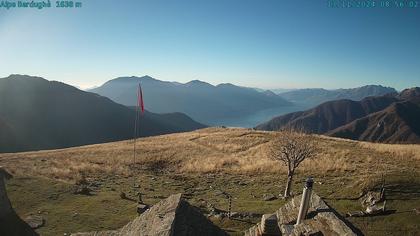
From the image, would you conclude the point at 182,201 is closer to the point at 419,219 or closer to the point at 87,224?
the point at 87,224

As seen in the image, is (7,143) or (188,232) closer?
(188,232)

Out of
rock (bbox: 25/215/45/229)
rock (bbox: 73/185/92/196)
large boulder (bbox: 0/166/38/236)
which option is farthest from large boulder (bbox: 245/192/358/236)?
rock (bbox: 73/185/92/196)

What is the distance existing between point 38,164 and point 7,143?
135m

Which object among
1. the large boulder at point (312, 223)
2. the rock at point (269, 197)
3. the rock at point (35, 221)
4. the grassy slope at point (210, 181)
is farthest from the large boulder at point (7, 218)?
the rock at point (269, 197)

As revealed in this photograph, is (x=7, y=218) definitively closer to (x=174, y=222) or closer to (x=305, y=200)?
(x=174, y=222)

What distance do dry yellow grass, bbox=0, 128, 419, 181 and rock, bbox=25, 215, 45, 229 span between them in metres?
12.7

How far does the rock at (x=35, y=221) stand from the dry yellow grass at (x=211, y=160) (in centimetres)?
1265

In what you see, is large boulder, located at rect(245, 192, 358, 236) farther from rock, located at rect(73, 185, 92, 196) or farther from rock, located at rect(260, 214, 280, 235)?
rock, located at rect(73, 185, 92, 196)

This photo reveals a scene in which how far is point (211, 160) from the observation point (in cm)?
4650

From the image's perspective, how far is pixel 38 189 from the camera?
2661cm

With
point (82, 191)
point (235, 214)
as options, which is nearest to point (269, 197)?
point (235, 214)

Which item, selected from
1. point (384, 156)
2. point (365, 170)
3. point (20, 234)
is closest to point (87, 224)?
point (20, 234)

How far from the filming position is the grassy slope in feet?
68.0

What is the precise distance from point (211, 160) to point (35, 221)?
2838 centimetres
